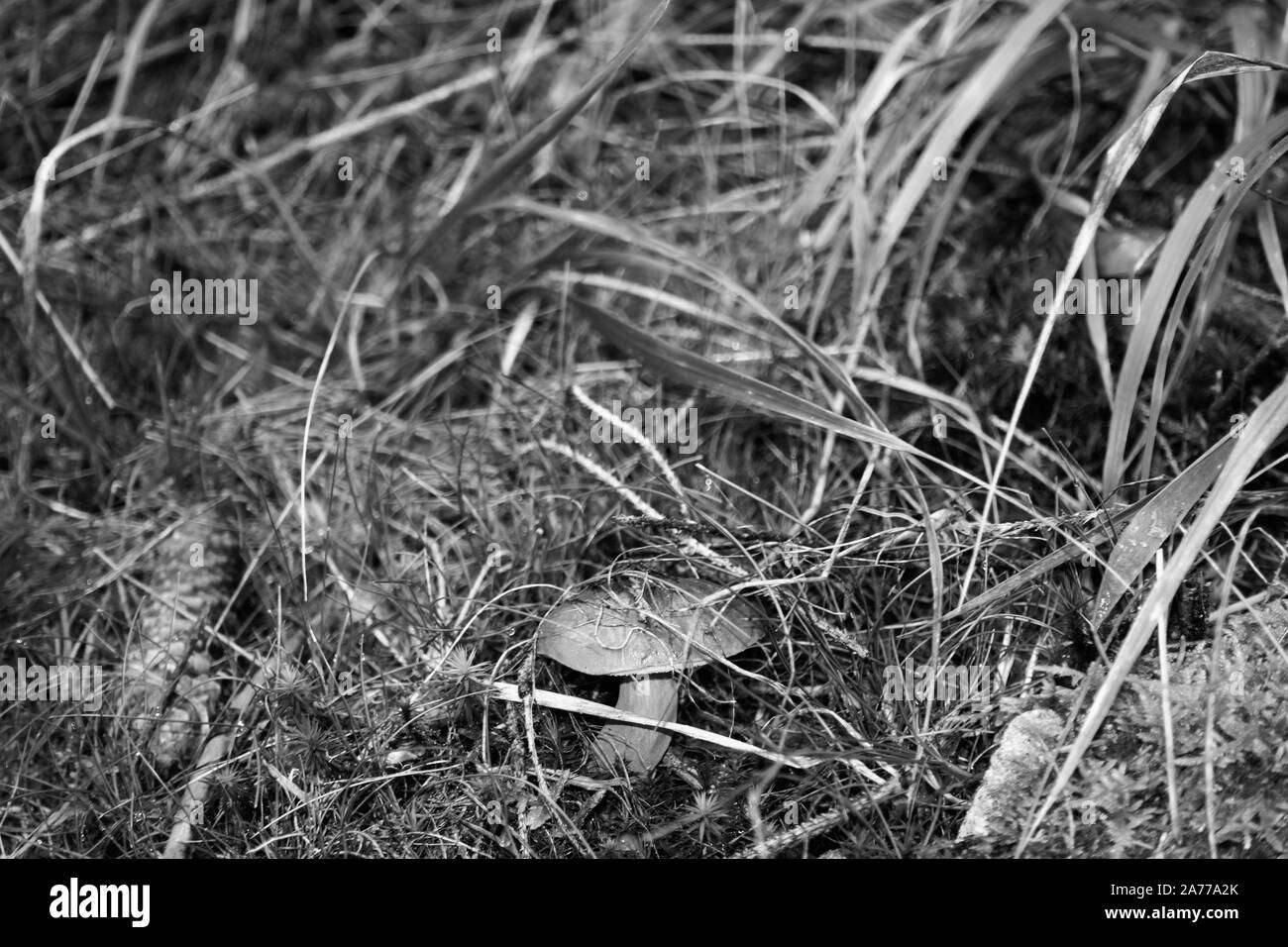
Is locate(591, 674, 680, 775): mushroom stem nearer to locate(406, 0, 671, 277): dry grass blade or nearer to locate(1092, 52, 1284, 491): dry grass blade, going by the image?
locate(1092, 52, 1284, 491): dry grass blade

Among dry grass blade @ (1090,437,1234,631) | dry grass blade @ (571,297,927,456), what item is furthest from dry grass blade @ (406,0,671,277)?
dry grass blade @ (1090,437,1234,631)

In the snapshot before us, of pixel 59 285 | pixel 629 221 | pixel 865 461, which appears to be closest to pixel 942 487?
pixel 865 461

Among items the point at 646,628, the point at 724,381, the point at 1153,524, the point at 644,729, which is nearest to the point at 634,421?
the point at 724,381

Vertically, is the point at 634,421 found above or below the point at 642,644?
above

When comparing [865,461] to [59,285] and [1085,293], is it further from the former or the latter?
[59,285]

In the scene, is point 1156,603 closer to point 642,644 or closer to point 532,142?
point 642,644
